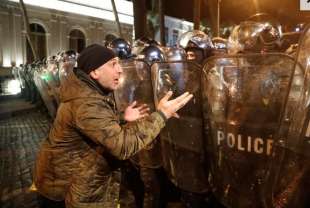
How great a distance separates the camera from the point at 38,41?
96.8 ft

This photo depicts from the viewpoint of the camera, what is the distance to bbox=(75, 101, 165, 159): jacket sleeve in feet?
8.64

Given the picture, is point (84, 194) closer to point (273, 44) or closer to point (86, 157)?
point (86, 157)

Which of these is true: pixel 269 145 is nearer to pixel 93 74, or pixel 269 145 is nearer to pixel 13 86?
pixel 93 74

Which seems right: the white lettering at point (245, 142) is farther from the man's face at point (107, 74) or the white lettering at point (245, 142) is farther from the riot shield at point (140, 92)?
the riot shield at point (140, 92)

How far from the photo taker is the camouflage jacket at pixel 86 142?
2660mm

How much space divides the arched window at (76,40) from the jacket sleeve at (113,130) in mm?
29900

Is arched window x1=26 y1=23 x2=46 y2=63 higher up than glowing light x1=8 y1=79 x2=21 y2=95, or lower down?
higher up

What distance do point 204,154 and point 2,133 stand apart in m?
9.17

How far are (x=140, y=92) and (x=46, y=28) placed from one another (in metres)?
26.9

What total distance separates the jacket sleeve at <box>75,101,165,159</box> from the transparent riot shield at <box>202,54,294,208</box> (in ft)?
2.06

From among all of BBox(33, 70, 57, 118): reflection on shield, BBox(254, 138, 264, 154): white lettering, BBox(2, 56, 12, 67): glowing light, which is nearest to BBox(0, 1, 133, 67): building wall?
BBox(2, 56, 12, 67): glowing light

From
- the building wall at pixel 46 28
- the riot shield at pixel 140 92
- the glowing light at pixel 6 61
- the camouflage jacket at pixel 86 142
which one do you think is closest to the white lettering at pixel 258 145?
the camouflage jacket at pixel 86 142

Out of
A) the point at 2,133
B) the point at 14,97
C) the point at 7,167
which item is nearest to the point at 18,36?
the point at 14,97

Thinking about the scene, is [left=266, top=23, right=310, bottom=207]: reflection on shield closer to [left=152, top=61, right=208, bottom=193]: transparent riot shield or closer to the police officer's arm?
the police officer's arm
